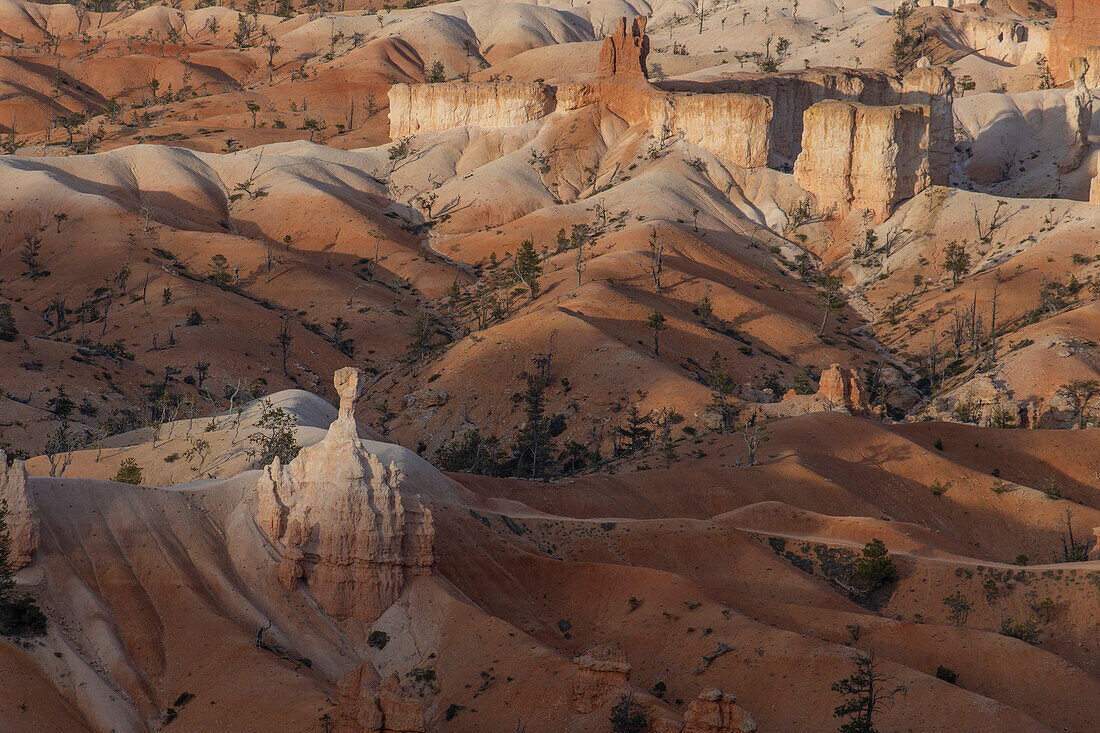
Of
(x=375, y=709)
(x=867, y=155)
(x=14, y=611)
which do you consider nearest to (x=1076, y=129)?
(x=867, y=155)

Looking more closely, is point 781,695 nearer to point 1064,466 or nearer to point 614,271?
point 1064,466

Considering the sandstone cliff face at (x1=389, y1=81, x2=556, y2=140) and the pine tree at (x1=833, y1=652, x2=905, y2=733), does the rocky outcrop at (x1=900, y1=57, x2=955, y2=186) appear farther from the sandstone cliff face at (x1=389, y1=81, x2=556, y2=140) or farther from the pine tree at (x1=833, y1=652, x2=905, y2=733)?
the pine tree at (x1=833, y1=652, x2=905, y2=733)

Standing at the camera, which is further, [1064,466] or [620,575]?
[1064,466]

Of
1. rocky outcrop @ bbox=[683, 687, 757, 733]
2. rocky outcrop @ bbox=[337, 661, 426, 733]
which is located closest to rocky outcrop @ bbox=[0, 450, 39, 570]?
rocky outcrop @ bbox=[337, 661, 426, 733]

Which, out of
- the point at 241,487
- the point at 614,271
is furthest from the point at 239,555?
the point at 614,271

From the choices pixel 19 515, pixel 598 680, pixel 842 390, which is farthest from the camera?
pixel 842 390

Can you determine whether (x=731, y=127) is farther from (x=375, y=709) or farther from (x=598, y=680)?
(x=375, y=709)
